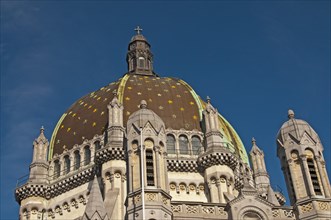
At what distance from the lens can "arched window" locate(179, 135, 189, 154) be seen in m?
52.0

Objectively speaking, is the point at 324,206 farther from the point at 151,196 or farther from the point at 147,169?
the point at 147,169

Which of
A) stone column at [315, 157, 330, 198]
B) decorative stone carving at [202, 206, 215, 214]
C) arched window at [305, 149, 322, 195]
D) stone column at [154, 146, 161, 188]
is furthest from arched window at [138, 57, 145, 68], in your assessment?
decorative stone carving at [202, 206, 215, 214]

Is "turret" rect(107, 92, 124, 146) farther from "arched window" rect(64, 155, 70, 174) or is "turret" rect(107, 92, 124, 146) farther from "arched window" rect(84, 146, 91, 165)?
"arched window" rect(64, 155, 70, 174)

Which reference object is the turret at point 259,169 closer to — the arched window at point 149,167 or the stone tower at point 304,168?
the stone tower at point 304,168

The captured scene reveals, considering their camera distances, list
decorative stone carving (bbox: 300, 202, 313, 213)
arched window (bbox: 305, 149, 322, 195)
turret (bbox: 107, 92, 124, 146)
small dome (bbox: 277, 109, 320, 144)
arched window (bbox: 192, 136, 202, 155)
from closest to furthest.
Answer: decorative stone carving (bbox: 300, 202, 313, 213) → arched window (bbox: 305, 149, 322, 195) → small dome (bbox: 277, 109, 320, 144) → turret (bbox: 107, 92, 124, 146) → arched window (bbox: 192, 136, 202, 155)

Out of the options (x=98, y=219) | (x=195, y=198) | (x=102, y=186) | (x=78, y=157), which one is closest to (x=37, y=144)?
(x=78, y=157)

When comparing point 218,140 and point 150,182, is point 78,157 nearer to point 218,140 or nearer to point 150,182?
point 218,140

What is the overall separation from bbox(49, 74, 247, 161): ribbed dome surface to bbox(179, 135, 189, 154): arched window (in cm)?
107

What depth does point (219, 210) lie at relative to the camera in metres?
33.1

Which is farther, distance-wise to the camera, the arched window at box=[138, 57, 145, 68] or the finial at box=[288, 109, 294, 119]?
the arched window at box=[138, 57, 145, 68]

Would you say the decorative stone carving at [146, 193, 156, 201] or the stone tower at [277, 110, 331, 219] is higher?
the stone tower at [277, 110, 331, 219]

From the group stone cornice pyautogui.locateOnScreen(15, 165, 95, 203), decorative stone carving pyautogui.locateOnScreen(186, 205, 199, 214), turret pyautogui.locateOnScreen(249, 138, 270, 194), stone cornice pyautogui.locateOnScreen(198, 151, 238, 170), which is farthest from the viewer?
turret pyautogui.locateOnScreen(249, 138, 270, 194)

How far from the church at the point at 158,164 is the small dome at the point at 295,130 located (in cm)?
6

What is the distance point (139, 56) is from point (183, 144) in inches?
775
